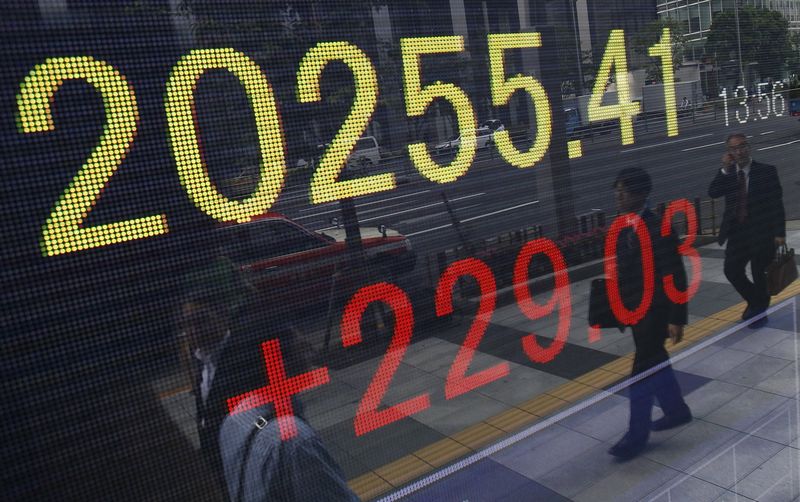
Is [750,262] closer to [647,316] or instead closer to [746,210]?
[746,210]

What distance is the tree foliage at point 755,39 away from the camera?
2697 millimetres

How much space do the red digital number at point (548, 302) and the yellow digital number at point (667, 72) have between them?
79 centimetres

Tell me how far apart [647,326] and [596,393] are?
0.34m

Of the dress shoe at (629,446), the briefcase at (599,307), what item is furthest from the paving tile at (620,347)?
A: the dress shoe at (629,446)

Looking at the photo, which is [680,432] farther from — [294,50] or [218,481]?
[294,50]

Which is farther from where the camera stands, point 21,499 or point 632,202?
point 632,202

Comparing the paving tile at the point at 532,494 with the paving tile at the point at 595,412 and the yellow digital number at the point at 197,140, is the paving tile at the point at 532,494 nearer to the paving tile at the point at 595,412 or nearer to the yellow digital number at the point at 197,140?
the paving tile at the point at 595,412

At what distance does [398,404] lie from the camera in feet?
5.88

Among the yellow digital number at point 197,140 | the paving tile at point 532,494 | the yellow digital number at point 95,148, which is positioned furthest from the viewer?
the paving tile at point 532,494

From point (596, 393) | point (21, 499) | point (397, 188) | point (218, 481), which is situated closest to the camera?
point (21, 499)

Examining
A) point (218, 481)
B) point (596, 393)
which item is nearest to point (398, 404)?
point (218, 481)

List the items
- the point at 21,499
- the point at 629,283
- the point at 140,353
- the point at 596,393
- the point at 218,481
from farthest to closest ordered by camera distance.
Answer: the point at 596,393
the point at 629,283
the point at 218,481
the point at 140,353
the point at 21,499

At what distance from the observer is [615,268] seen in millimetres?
2303

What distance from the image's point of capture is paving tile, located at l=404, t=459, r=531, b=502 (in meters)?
1.98
